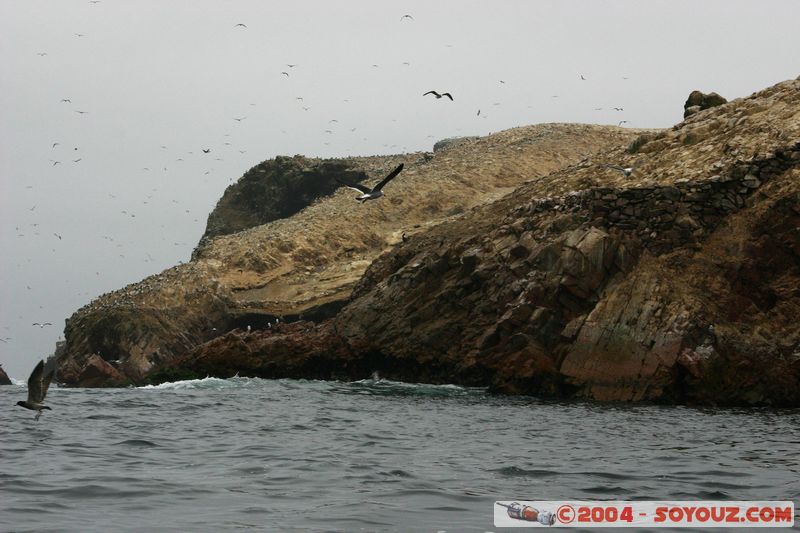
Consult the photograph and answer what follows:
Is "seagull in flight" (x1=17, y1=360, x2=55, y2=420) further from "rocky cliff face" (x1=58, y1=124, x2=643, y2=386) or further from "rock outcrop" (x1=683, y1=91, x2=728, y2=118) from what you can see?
"rock outcrop" (x1=683, y1=91, x2=728, y2=118)

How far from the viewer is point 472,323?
105 ft

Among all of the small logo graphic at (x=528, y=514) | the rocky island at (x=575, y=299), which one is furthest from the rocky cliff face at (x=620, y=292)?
the small logo graphic at (x=528, y=514)

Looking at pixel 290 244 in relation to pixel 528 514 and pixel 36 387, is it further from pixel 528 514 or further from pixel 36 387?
pixel 528 514

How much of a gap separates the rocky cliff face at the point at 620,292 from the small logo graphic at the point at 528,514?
1556 cm

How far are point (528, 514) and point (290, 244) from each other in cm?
4253

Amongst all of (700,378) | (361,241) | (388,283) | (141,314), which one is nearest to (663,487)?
(700,378)

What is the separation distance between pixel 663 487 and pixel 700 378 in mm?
13779

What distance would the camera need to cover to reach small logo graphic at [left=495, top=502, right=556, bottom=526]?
11133 mm

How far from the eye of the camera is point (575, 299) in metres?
29.4

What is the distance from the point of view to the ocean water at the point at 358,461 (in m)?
11.4

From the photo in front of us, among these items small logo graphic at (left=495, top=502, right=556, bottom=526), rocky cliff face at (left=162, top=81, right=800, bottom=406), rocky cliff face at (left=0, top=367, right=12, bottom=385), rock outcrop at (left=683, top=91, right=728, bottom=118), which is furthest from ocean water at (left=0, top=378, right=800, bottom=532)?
rocky cliff face at (left=0, top=367, right=12, bottom=385)

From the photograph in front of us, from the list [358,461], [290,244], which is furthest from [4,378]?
[358,461]

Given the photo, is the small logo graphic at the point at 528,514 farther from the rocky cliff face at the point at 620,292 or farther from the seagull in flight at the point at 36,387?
the rocky cliff face at the point at 620,292

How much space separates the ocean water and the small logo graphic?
0.37 meters
